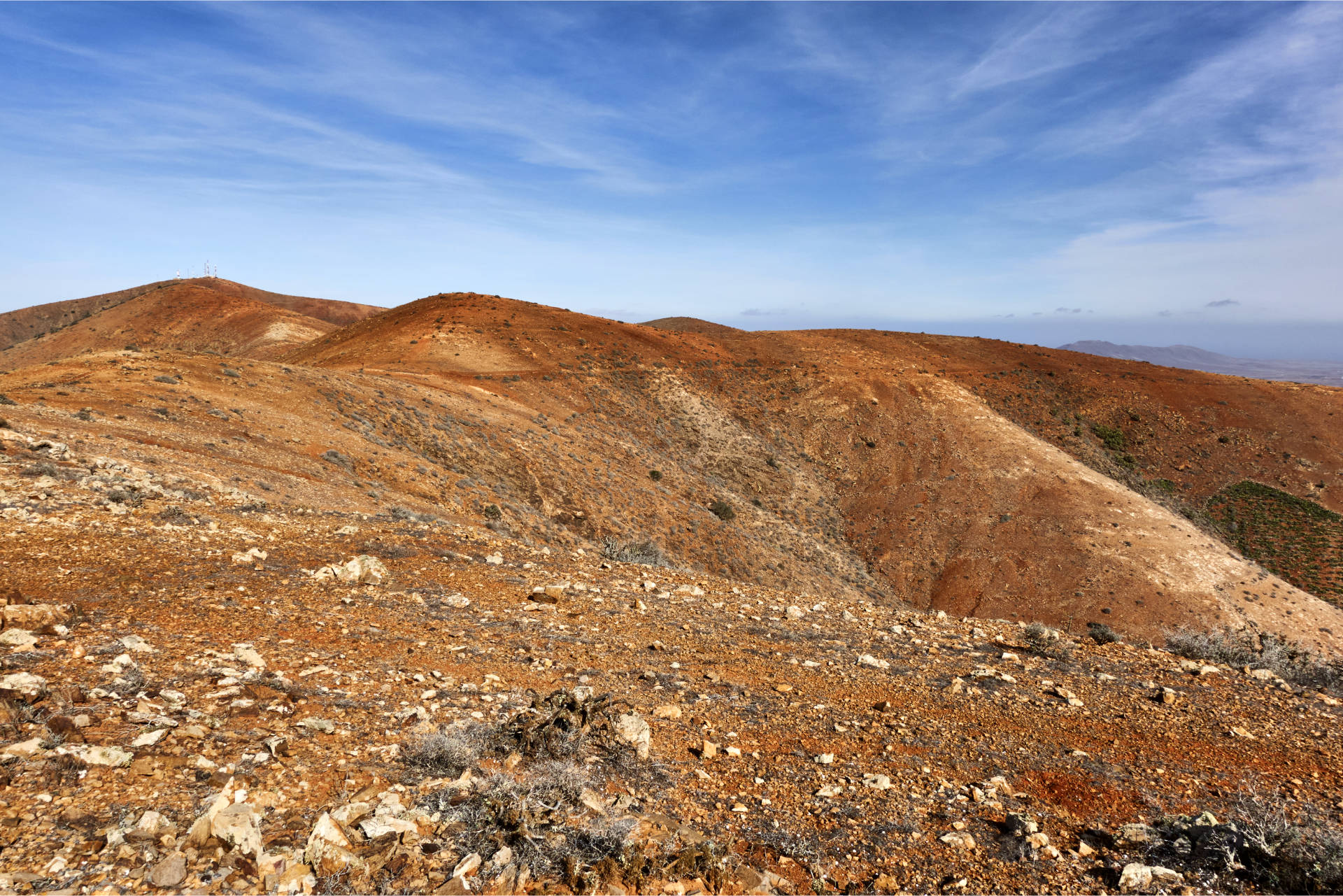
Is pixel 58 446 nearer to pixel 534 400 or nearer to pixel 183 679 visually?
pixel 183 679

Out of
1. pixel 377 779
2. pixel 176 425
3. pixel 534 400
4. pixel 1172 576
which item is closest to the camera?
pixel 377 779

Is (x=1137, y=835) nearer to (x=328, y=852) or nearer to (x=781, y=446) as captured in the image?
(x=328, y=852)

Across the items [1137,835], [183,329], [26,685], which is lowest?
[1137,835]

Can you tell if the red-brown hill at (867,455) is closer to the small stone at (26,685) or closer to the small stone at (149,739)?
the small stone at (26,685)

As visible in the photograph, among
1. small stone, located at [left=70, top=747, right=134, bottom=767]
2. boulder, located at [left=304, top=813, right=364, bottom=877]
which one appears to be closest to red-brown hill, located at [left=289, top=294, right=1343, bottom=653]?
small stone, located at [left=70, top=747, right=134, bottom=767]

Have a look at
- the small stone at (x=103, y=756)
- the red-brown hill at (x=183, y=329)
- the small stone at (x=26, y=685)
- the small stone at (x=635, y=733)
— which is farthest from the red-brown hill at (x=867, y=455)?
the red-brown hill at (x=183, y=329)

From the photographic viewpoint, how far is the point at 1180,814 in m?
5.26

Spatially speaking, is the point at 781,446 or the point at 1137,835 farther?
the point at 781,446

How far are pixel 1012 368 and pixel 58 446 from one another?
195 feet

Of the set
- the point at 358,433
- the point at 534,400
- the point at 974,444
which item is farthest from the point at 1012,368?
the point at 358,433

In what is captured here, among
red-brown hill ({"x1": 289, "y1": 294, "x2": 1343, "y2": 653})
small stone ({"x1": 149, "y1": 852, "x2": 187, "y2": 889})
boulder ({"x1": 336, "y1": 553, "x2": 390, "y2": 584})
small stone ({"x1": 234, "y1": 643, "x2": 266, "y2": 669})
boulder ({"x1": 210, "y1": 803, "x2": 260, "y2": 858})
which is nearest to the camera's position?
small stone ({"x1": 149, "y1": 852, "x2": 187, "y2": 889})

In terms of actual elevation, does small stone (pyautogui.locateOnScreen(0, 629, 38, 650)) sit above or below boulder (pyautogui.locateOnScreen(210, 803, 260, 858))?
above

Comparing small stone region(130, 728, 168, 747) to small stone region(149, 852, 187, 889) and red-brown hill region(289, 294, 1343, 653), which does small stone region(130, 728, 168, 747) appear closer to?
small stone region(149, 852, 187, 889)

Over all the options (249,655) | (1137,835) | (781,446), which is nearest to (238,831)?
(249,655)
